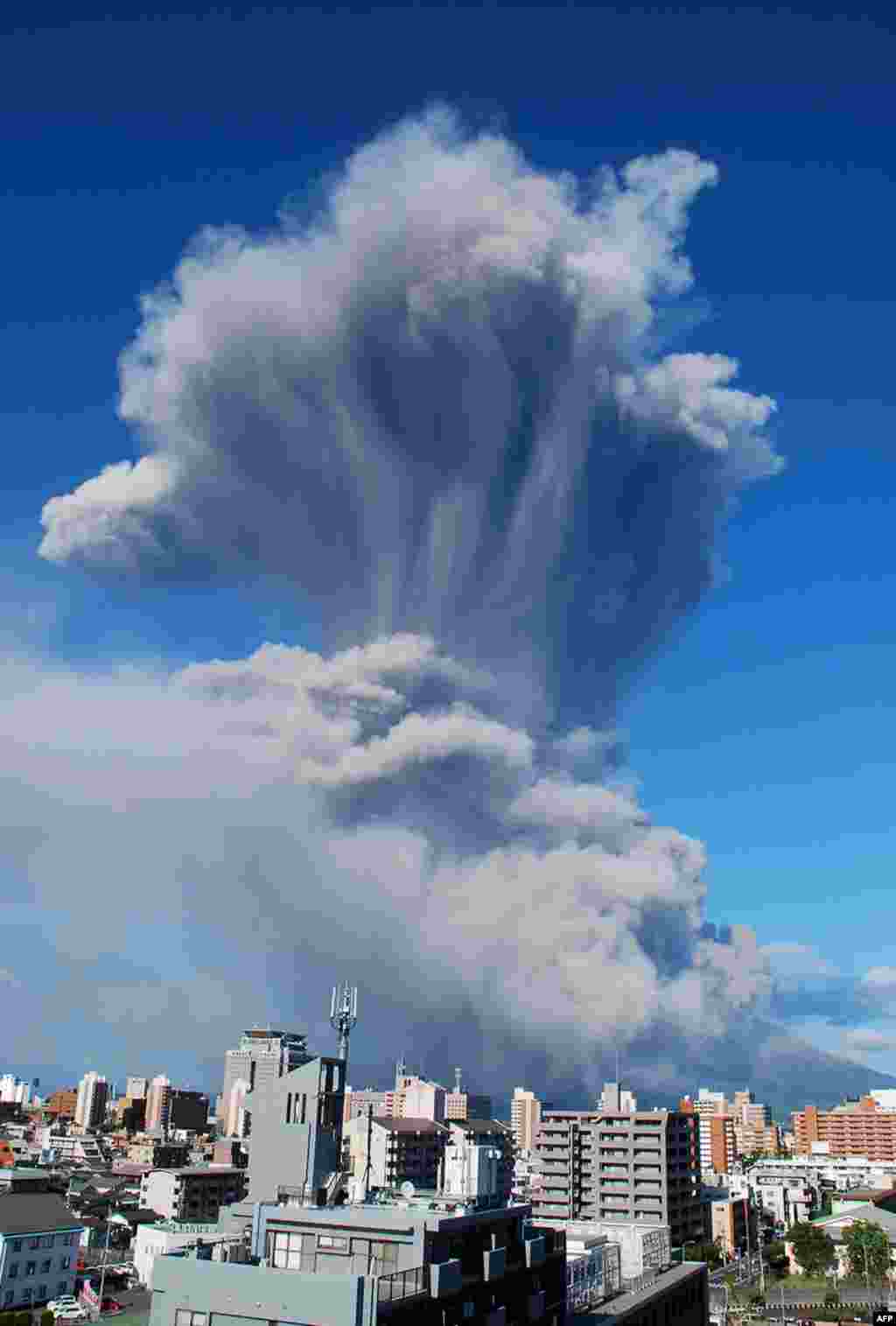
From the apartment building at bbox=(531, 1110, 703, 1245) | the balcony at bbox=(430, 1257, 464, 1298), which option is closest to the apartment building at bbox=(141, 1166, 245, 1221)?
the apartment building at bbox=(531, 1110, 703, 1245)

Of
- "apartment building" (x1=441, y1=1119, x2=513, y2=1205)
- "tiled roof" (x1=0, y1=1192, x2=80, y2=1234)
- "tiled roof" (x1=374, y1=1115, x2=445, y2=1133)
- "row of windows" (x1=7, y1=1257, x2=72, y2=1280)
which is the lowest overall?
"row of windows" (x1=7, y1=1257, x2=72, y2=1280)

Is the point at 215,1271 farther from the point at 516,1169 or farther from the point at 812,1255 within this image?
the point at 516,1169

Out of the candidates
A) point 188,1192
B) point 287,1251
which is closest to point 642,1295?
point 287,1251

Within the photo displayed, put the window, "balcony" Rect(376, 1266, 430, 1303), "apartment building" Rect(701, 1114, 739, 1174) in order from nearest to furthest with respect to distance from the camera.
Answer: "balcony" Rect(376, 1266, 430, 1303), the window, "apartment building" Rect(701, 1114, 739, 1174)

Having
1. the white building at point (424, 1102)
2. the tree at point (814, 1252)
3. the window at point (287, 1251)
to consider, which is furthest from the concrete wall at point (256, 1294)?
the white building at point (424, 1102)

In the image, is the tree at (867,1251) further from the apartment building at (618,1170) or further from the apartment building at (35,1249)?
the apartment building at (35,1249)

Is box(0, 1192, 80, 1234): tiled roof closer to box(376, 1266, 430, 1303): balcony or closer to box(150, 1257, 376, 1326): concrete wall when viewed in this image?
box(150, 1257, 376, 1326): concrete wall

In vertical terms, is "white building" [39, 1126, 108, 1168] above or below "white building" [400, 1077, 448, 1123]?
below

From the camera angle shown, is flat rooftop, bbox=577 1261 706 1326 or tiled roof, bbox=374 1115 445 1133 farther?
tiled roof, bbox=374 1115 445 1133
